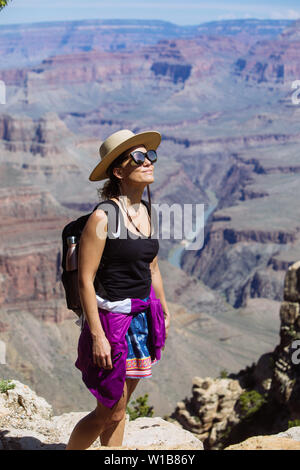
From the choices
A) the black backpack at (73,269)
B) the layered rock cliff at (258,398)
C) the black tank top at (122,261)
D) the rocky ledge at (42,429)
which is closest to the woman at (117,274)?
the black tank top at (122,261)

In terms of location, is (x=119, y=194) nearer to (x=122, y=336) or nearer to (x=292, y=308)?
(x=122, y=336)

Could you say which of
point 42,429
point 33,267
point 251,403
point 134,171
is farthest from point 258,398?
point 33,267

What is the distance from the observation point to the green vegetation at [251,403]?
22230 millimetres

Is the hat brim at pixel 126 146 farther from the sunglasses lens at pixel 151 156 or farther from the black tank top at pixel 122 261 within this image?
the black tank top at pixel 122 261

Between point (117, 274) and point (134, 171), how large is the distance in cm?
108

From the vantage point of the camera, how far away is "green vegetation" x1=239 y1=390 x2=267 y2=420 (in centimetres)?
2223

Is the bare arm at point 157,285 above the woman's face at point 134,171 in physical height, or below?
below

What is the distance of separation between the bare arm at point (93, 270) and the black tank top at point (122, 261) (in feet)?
0.37

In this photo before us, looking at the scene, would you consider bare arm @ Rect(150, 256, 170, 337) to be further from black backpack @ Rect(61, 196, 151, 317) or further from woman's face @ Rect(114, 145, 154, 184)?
woman's face @ Rect(114, 145, 154, 184)

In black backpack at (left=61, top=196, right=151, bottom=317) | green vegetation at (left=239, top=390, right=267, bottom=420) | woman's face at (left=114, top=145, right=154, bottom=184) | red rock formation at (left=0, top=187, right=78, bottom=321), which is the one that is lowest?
red rock formation at (left=0, top=187, right=78, bottom=321)

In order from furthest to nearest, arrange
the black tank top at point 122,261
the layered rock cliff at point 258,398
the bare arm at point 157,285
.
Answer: the layered rock cliff at point 258,398
the bare arm at point 157,285
the black tank top at point 122,261

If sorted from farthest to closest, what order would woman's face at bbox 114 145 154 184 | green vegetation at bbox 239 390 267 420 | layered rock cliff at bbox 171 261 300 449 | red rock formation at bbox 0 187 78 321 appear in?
1. red rock formation at bbox 0 187 78 321
2. green vegetation at bbox 239 390 267 420
3. layered rock cliff at bbox 171 261 300 449
4. woman's face at bbox 114 145 154 184

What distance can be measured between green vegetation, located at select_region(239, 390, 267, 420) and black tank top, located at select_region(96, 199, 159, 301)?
17.5m

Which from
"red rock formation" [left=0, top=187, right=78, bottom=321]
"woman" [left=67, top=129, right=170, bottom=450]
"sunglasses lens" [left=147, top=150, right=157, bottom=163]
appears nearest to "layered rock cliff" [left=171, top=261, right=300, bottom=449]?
"woman" [left=67, top=129, right=170, bottom=450]
